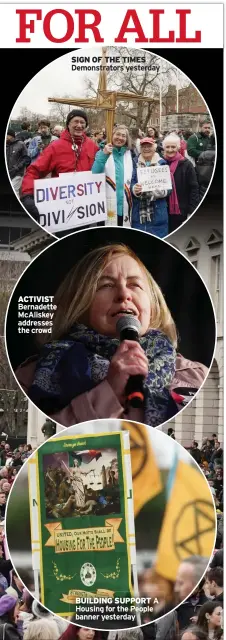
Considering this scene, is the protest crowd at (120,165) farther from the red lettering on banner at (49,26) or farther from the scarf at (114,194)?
the red lettering on banner at (49,26)

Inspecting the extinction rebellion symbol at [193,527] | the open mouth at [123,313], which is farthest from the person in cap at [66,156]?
the extinction rebellion symbol at [193,527]

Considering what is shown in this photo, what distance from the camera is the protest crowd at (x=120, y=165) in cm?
582

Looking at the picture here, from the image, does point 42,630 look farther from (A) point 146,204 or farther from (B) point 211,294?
(A) point 146,204

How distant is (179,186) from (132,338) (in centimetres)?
99

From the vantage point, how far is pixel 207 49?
583cm

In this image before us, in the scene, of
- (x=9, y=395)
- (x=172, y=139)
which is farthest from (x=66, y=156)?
(x=9, y=395)

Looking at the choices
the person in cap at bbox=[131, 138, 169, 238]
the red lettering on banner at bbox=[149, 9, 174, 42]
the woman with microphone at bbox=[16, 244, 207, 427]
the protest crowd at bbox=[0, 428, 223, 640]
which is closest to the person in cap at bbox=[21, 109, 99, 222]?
the person in cap at bbox=[131, 138, 169, 238]

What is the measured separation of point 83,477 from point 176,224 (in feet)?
5.48

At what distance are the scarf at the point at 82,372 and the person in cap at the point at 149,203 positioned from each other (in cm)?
73

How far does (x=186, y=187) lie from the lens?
584 centimetres

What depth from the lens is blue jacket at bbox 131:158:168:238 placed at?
19.1 ft

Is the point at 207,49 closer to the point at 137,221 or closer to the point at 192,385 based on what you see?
the point at 137,221

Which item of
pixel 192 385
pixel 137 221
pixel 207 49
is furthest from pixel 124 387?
pixel 207 49

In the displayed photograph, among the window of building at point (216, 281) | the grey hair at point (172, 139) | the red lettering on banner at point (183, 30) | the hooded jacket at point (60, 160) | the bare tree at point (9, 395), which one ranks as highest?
the red lettering on banner at point (183, 30)
